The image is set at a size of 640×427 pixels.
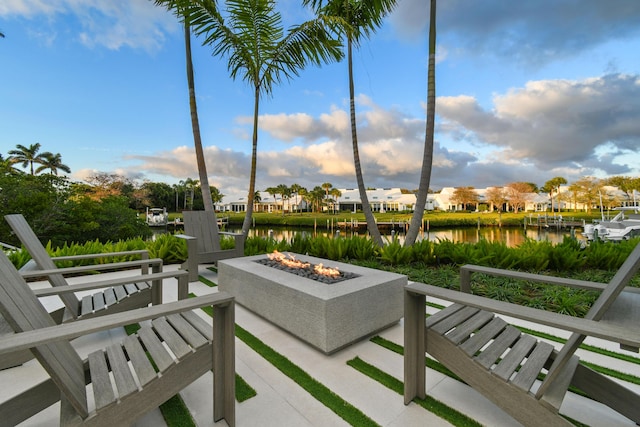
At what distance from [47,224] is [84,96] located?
4.33 metres

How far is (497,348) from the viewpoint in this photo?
1.48 m

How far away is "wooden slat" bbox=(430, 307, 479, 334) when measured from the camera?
155cm

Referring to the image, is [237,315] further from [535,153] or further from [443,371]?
[535,153]

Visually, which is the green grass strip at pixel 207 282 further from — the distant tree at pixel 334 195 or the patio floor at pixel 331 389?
the distant tree at pixel 334 195

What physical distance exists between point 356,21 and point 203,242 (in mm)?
5984

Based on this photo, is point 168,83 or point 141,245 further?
point 168,83

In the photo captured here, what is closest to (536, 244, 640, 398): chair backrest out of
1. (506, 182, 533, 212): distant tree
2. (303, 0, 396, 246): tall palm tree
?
(303, 0, 396, 246): tall palm tree

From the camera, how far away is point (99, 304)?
2.32 metres

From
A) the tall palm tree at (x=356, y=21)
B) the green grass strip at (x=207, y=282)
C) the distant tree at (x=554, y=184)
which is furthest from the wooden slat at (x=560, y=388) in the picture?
the distant tree at (x=554, y=184)

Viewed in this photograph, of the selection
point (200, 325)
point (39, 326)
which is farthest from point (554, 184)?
point (39, 326)

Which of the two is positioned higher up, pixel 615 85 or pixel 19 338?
pixel 615 85

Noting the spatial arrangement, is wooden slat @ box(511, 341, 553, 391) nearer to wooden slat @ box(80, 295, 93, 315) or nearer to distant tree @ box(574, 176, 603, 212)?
wooden slat @ box(80, 295, 93, 315)

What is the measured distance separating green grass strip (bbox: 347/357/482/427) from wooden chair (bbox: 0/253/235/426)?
930mm

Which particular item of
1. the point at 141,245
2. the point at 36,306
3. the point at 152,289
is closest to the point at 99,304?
the point at 152,289
